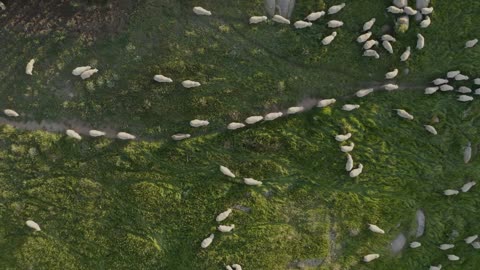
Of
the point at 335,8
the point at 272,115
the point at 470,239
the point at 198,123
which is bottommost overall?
the point at 470,239

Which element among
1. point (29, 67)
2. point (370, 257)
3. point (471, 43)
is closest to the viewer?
point (29, 67)

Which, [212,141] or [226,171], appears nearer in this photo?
[226,171]

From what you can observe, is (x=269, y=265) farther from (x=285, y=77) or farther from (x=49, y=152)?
(x=49, y=152)

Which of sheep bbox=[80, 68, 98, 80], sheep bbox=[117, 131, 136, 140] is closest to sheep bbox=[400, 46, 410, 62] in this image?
sheep bbox=[117, 131, 136, 140]

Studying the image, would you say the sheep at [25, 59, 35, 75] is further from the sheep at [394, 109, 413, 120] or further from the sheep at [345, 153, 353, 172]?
the sheep at [394, 109, 413, 120]

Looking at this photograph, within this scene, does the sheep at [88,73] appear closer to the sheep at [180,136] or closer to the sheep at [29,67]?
the sheep at [29,67]

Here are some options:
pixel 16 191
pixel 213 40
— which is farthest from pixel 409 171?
pixel 16 191

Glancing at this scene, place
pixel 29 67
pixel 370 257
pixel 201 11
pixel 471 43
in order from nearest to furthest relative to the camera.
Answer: pixel 29 67 → pixel 201 11 → pixel 471 43 → pixel 370 257

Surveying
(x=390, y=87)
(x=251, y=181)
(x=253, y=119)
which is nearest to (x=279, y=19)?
(x=253, y=119)

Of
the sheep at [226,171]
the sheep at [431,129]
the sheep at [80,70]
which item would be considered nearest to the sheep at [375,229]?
the sheep at [431,129]

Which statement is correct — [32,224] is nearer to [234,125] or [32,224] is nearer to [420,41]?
[234,125]
